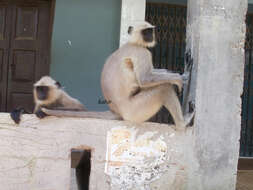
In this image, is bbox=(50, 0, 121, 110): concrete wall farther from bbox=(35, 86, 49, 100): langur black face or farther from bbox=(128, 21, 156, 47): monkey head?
bbox=(128, 21, 156, 47): monkey head

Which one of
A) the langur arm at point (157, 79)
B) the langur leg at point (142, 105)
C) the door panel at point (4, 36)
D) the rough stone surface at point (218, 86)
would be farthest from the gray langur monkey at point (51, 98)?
the door panel at point (4, 36)

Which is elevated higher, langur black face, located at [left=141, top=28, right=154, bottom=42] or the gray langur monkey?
langur black face, located at [left=141, top=28, right=154, bottom=42]

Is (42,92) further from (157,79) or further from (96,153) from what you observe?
(157,79)

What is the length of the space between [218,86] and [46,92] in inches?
62.5

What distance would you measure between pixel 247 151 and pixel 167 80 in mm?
3364

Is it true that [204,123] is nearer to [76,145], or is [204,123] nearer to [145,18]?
[76,145]

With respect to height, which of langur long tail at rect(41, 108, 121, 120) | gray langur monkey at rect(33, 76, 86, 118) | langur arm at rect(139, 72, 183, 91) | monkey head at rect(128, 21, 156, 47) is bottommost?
langur long tail at rect(41, 108, 121, 120)

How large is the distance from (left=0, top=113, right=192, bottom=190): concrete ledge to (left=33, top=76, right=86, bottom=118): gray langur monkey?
495 mm

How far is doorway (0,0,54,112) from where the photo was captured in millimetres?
5883

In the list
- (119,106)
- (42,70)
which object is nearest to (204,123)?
(119,106)

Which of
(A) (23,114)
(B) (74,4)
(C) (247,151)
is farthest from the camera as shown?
(C) (247,151)

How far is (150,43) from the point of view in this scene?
370 cm

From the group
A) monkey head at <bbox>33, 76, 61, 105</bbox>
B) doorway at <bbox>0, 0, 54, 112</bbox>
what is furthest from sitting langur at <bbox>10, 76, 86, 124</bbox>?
doorway at <bbox>0, 0, 54, 112</bbox>

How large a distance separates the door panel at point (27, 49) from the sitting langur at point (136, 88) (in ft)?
8.41
